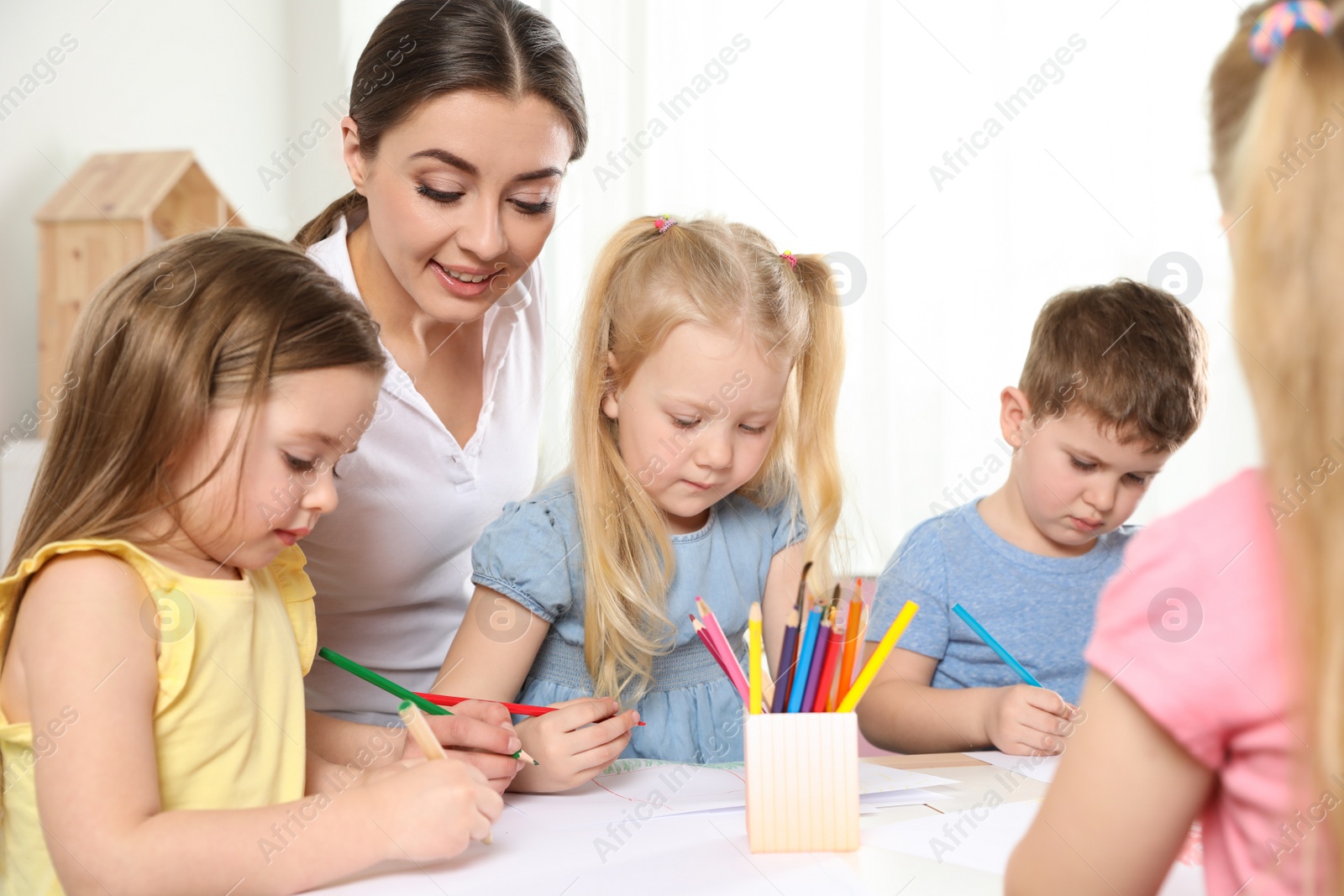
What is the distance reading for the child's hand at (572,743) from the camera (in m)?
0.86

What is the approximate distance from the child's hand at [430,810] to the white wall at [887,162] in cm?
151

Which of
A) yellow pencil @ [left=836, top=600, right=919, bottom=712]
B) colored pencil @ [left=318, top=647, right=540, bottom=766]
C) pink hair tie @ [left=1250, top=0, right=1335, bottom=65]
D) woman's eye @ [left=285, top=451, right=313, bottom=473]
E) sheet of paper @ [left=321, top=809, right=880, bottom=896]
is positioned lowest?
sheet of paper @ [left=321, top=809, right=880, bottom=896]

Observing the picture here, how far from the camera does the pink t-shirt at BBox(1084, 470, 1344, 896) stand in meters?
0.40

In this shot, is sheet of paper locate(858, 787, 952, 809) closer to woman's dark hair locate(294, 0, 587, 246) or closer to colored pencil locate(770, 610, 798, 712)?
colored pencil locate(770, 610, 798, 712)

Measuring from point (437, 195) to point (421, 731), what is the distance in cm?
59

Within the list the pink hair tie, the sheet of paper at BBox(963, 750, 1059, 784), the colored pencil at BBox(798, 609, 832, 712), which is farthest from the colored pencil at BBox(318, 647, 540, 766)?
the pink hair tie

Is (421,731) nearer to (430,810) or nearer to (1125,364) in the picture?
(430,810)

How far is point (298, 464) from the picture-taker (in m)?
0.76

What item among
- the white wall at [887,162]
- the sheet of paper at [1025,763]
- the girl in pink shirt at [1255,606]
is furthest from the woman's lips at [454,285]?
the white wall at [887,162]

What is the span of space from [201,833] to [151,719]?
0.28 feet

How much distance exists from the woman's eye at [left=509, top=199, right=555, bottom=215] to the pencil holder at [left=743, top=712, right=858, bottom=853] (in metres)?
0.63

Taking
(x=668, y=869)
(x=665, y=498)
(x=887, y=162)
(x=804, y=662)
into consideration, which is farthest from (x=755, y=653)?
(x=887, y=162)

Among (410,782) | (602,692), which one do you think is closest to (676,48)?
(602,692)

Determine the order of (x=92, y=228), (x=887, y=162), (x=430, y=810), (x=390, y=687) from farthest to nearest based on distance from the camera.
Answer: (x=887, y=162) < (x=92, y=228) < (x=390, y=687) < (x=430, y=810)
